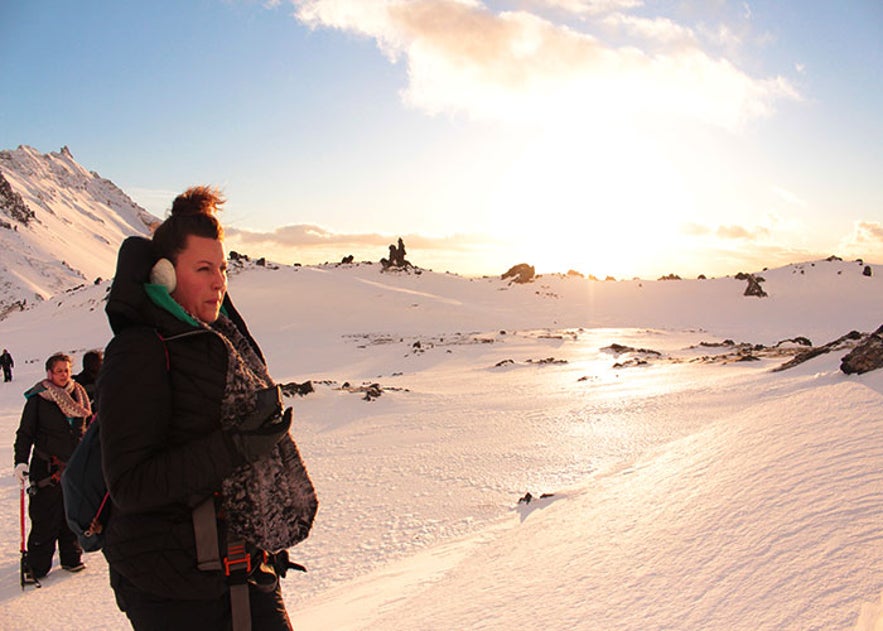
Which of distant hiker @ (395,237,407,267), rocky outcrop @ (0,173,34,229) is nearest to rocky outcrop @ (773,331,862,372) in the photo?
distant hiker @ (395,237,407,267)

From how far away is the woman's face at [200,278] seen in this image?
182 cm

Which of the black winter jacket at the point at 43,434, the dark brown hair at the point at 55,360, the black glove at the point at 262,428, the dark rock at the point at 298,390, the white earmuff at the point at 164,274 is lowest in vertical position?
the dark rock at the point at 298,390

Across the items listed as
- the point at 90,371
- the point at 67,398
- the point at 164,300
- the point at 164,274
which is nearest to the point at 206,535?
the point at 164,300

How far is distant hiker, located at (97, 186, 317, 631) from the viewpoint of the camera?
1553mm

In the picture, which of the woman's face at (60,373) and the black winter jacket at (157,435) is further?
the woman's face at (60,373)

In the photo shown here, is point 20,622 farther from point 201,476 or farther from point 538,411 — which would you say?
point 538,411

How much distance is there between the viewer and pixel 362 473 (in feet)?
23.6

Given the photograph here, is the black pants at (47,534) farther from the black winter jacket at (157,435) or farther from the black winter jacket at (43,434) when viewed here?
the black winter jacket at (157,435)

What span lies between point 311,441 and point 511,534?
5.71 m

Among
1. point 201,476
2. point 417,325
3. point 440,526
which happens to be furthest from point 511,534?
point 417,325

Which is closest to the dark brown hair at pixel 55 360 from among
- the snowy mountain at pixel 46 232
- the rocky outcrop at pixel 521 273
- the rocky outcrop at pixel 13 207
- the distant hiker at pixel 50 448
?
the distant hiker at pixel 50 448

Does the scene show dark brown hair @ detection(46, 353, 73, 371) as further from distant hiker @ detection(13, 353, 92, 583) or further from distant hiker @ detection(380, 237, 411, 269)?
distant hiker @ detection(380, 237, 411, 269)

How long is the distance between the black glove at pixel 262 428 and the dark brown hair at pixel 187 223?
58 centimetres

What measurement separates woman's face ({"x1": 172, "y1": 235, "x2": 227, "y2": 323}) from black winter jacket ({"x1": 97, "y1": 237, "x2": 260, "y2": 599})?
12 cm
